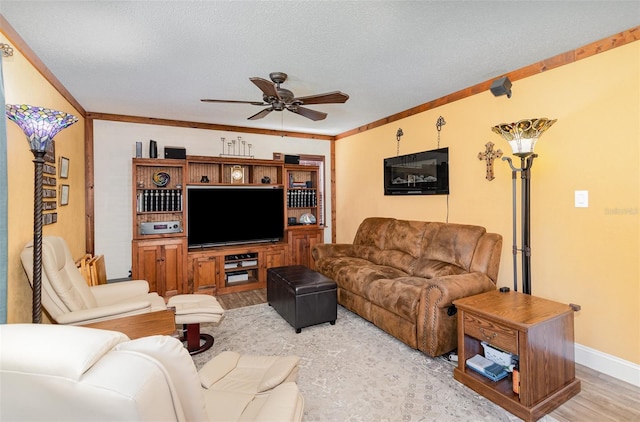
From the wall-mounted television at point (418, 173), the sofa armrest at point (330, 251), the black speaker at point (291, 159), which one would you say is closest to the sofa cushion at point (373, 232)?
the sofa armrest at point (330, 251)

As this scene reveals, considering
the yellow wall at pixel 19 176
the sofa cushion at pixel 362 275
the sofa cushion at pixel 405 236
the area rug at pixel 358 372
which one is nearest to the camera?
the area rug at pixel 358 372

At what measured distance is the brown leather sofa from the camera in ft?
8.79

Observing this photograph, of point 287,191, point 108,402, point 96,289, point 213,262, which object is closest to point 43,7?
point 96,289

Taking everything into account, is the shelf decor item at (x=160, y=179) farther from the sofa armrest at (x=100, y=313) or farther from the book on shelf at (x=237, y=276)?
the sofa armrest at (x=100, y=313)

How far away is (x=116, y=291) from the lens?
3014 mm

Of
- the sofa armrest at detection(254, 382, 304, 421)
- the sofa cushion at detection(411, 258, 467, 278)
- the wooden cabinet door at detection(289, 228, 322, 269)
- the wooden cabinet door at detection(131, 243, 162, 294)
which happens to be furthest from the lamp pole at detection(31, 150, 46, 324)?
the wooden cabinet door at detection(289, 228, 322, 269)

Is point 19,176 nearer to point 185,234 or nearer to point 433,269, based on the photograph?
point 185,234

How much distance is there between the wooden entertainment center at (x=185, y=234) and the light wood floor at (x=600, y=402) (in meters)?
3.77

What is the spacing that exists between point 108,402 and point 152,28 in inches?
96.6

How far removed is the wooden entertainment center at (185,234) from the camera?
4348 millimetres

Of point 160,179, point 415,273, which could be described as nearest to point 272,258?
point 160,179

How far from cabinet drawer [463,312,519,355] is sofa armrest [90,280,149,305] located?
2.98m

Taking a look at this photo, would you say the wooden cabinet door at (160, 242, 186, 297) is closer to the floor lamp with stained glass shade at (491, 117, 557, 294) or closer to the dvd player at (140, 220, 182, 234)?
the dvd player at (140, 220, 182, 234)

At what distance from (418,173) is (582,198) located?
187 cm
